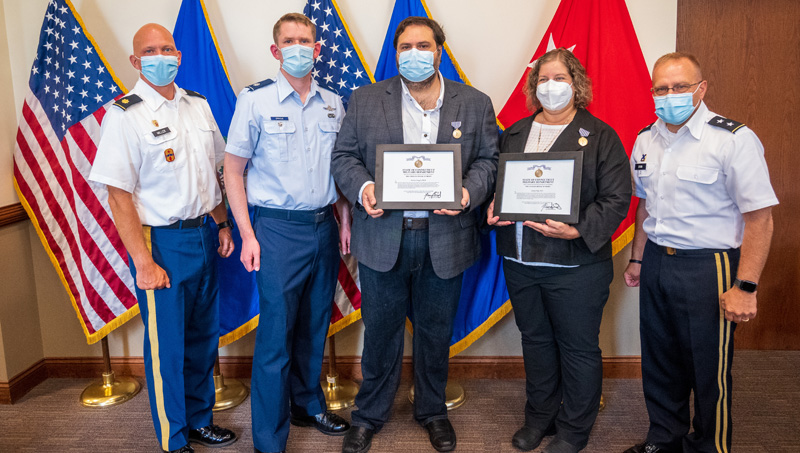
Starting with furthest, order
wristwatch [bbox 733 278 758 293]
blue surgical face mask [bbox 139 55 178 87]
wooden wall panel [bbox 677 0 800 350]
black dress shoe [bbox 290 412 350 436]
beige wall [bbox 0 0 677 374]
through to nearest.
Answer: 1. wooden wall panel [bbox 677 0 800 350]
2. beige wall [bbox 0 0 677 374]
3. black dress shoe [bbox 290 412 350 436]
4. blue surgical face mask [bbox 139 55 178 87]
5. wristwatch [bbox 733 278 758 293]

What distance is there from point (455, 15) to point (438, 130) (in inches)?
36.9

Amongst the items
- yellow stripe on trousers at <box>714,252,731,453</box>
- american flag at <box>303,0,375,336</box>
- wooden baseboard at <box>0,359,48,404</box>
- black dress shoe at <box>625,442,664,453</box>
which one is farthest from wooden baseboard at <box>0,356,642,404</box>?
american flag at <box>303,0,375,336</box>

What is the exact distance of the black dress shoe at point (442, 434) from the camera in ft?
7.77

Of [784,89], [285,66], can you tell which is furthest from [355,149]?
[784,89]

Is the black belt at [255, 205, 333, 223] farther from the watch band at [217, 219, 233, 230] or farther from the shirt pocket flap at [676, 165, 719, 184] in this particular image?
the shirt pocket flap at [676, 165, 719, 184]

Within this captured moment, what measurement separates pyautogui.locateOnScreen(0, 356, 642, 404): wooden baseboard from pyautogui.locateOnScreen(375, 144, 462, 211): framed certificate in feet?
4.31

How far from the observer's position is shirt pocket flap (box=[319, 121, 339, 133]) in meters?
2.26

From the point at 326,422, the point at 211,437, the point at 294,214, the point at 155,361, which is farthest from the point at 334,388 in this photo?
the point at 294,214

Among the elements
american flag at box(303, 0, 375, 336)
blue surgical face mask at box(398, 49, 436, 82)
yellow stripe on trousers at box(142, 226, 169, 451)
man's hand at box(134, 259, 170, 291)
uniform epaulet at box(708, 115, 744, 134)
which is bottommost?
yellow stripe on trousers at box(142, 226, 169, 451)

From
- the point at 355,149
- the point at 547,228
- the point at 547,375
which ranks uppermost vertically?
the point at 355,149

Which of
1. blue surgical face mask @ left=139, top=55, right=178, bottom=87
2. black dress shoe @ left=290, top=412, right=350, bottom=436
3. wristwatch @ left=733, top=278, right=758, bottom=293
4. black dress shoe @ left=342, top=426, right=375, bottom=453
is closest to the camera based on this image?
wristwatch @ left=733, top=278, right=758, bottom=293

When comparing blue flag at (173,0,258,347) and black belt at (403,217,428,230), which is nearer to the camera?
black belt at (403,217,428,230)

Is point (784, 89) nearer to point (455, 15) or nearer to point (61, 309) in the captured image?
point (455, 15)

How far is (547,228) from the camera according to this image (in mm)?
2068
